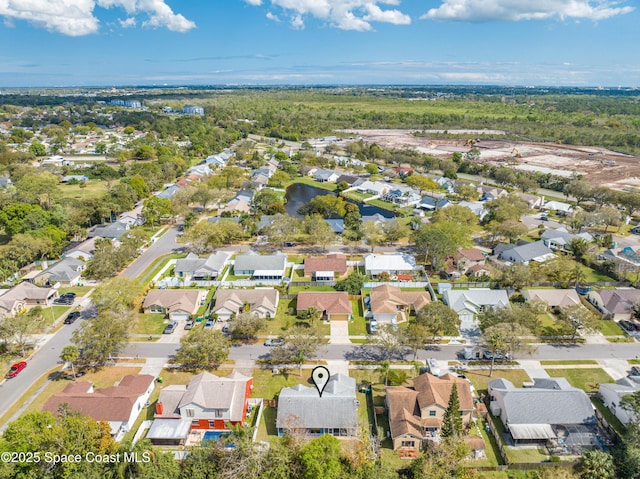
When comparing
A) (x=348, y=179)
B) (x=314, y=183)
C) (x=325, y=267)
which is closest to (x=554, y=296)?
(x=325, y=267)

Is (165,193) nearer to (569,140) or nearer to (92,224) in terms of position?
(92,224)

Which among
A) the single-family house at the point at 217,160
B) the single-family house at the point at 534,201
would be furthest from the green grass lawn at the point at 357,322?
the single-family house at the point at 217,160

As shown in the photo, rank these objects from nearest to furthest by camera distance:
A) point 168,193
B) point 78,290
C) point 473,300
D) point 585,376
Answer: point 585,376 → point 473,300 → point 78,290 → point 168,193

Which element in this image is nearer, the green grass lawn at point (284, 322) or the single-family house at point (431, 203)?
the green grass lawn at point (284, 322)

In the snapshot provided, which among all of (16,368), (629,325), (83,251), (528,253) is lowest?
(16,368)

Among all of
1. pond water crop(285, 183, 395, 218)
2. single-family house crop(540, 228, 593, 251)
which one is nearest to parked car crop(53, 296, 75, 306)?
pond water crop(285, 183, 395, 218)

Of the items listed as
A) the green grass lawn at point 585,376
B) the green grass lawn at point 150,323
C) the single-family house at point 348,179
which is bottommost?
the green grass lawn at point 150,323

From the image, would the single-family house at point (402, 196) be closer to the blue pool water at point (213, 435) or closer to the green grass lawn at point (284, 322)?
the green grass lawn at point (284, 322)

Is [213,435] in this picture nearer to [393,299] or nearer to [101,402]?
[101,402]
